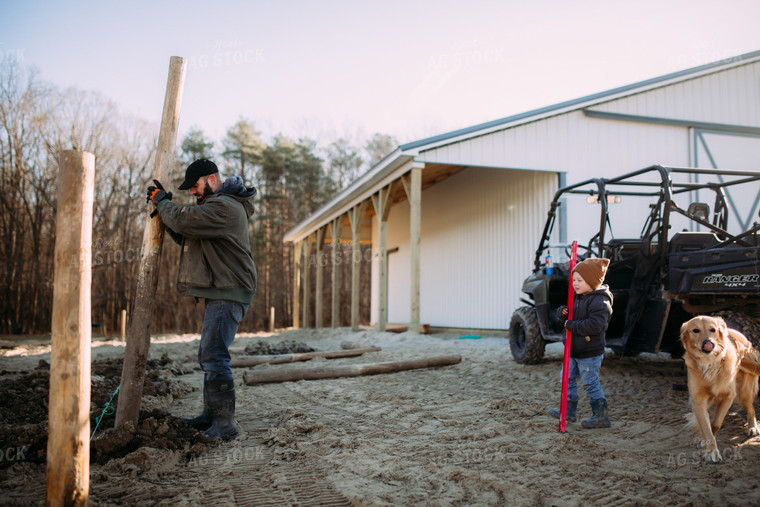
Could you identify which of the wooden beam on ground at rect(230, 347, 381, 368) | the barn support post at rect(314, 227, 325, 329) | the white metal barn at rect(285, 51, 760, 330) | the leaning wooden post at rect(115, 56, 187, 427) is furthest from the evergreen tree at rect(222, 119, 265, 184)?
the leaning wooden post at rect(115, 56, 187, 427)

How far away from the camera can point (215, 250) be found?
160 inches

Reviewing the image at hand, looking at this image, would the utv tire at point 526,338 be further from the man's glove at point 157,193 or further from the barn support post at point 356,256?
the barn support post at point 356,256

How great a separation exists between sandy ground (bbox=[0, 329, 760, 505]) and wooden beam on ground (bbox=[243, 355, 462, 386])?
1.87 feet

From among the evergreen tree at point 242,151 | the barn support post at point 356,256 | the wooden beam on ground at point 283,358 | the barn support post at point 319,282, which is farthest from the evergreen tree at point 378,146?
the wooden beam on ground at point 283,358

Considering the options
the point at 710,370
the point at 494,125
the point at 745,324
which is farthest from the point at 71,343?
the point at 494,125

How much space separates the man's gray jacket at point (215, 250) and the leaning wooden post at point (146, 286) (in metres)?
0.20

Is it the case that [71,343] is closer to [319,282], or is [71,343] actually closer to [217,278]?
[217,278]

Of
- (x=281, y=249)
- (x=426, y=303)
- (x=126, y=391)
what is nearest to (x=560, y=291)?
(x=126, y=391)

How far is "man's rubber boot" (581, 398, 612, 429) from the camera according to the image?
166 inches

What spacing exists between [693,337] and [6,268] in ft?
74.0

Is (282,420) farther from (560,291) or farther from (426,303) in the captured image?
→ (426,303)

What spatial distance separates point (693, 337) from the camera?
12.0 ft

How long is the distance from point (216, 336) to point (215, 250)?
65 centimetres

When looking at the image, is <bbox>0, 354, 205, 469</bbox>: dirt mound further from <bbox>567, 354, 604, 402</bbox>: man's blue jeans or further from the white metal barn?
the white metal barn
